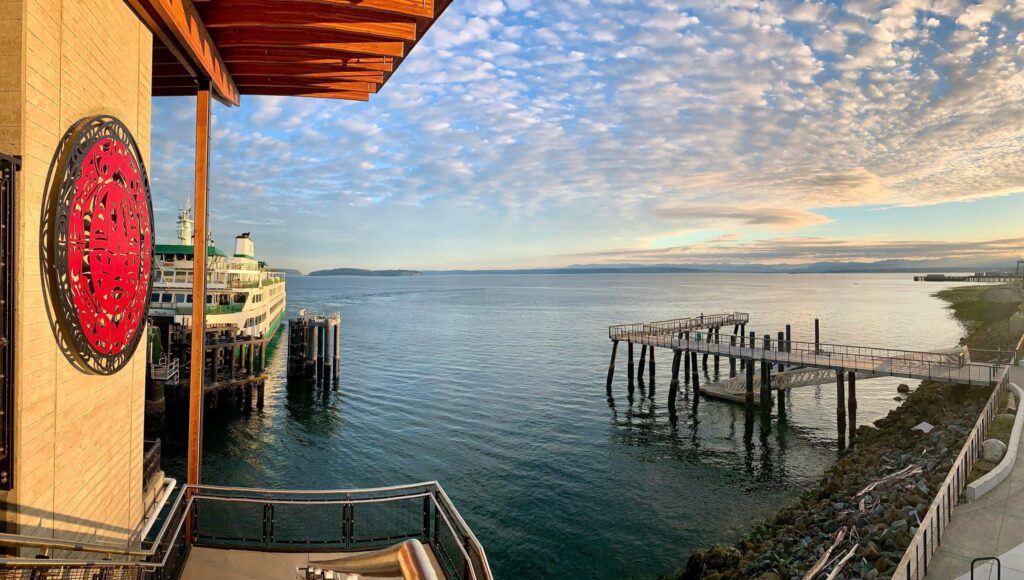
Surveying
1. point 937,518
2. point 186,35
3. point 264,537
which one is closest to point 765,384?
point 937,518

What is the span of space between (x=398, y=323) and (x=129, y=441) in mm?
65855

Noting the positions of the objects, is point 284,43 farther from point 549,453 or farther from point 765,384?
point 765,384

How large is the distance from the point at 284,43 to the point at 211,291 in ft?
104

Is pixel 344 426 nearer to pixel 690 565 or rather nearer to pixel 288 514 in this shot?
pixel 288 514

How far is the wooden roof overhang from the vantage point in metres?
5.89

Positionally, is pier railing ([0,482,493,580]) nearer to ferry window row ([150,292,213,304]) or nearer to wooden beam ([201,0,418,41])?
wooden beam ([201,0,418,41])

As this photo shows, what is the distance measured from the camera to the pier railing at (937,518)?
7227 millimetres

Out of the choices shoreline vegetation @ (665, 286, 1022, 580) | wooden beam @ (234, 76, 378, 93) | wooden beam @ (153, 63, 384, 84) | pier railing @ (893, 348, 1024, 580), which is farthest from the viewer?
shoreline vegetation @ (665, 286, 1022, 580)

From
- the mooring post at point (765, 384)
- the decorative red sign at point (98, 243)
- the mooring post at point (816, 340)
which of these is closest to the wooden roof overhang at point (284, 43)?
the decorative red sign at point (98, 243)

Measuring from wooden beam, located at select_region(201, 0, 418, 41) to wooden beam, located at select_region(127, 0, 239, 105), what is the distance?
0.34 m

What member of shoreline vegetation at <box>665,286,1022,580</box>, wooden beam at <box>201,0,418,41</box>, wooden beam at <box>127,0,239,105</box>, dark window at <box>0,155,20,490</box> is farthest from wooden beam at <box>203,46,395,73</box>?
shoreline vegetation at <box>665,286,1022,580</box>

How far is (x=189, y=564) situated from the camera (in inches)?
250

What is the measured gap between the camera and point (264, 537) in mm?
6871

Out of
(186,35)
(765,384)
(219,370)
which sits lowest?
(765,384)
